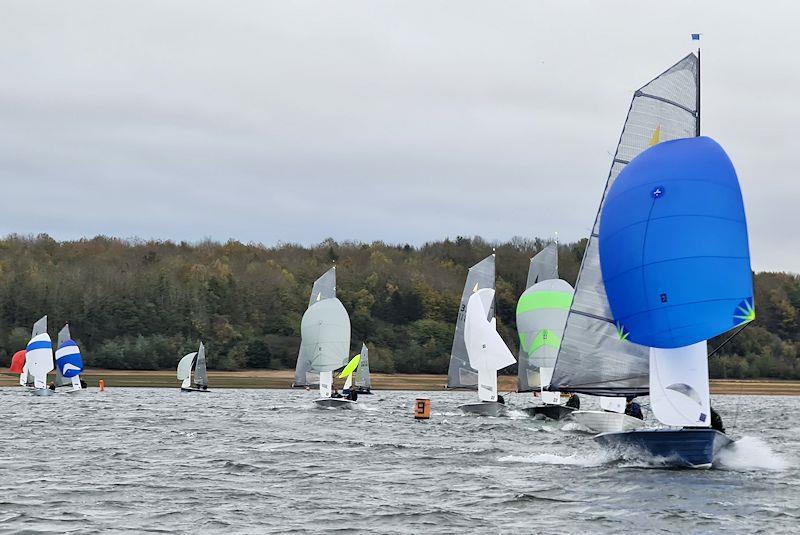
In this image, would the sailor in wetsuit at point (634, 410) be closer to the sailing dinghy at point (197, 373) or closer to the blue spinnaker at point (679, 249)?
the blue spinnaker at point (679, 249)

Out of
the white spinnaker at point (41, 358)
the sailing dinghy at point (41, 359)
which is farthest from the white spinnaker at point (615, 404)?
the white spinnaker at point (41, 358)

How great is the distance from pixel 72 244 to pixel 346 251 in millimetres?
41240

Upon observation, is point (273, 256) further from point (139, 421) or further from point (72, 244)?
point (139, 421)

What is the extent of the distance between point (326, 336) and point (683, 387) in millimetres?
40419

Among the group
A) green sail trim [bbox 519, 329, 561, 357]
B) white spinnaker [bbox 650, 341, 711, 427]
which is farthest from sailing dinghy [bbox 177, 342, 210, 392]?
white spinnaker [bbox 650, 341, 711, 427]

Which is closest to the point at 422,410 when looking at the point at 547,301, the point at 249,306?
the point at 547,301

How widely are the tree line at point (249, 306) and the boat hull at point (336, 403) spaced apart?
66127mm

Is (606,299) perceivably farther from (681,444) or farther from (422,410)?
(422,410)

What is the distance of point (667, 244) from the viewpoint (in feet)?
99.3

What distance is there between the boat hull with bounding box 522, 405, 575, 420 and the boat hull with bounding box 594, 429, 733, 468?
25502mm

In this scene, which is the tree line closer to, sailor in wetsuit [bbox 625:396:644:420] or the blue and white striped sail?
the blue and white striped sail

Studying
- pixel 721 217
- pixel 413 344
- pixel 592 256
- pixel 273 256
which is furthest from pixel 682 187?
pixel 273 256

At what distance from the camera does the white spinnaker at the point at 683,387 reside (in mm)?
30875

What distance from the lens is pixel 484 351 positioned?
61.8m
